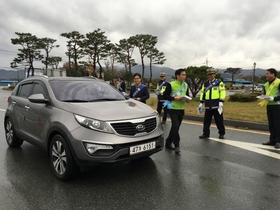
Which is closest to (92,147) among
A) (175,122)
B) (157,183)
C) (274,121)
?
(157,183)

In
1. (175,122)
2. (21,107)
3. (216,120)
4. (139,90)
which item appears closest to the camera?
(21,107)

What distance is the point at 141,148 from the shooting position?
3260mm

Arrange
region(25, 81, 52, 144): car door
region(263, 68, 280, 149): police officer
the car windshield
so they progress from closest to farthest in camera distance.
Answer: region(25, 81, 52, 144): car door, the car windshield, region(263, 68, 280, 149): police officer

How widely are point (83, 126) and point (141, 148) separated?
2.83 feet

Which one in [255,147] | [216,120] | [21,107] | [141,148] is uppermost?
[21,107]

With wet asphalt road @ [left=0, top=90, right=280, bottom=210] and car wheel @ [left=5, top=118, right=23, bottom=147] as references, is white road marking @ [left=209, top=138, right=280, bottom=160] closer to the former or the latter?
wet asphalt road @ [left=0, top=90, right=280, bottom=210]

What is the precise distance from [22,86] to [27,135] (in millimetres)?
1305

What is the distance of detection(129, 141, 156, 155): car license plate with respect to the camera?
3.17m

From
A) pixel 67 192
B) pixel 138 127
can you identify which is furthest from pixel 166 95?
pixel 67 192

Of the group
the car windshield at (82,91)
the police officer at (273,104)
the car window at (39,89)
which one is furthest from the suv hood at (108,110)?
the police officer at (273,104)

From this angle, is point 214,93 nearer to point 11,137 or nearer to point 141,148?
point 141,148

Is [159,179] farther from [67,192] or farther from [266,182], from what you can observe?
[266,182]

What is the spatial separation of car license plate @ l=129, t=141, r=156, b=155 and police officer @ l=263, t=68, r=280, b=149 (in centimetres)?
314

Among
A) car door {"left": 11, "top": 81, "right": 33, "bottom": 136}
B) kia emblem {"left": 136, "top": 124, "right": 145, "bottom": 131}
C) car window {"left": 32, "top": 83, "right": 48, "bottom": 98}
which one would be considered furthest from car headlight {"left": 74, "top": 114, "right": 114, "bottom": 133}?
car door {"left": 11, "top": 81, "right": 33, "bottom": 136}
